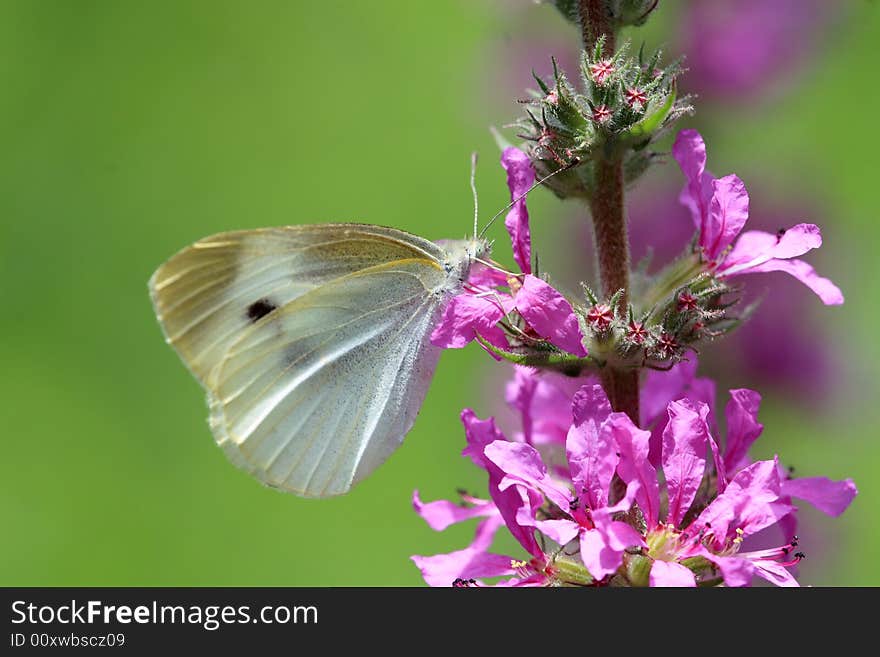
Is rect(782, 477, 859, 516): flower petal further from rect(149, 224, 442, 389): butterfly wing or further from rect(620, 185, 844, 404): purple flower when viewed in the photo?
rect(620, 185, 844, 404): purple flower

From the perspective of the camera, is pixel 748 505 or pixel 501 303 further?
pixel 501 303

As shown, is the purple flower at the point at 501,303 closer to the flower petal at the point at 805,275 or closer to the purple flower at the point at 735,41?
the flower petal at the point at 805,275

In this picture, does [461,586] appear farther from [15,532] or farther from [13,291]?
[13,291]

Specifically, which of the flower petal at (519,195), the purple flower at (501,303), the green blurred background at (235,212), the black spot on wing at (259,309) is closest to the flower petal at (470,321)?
the purple flower at (501,303)

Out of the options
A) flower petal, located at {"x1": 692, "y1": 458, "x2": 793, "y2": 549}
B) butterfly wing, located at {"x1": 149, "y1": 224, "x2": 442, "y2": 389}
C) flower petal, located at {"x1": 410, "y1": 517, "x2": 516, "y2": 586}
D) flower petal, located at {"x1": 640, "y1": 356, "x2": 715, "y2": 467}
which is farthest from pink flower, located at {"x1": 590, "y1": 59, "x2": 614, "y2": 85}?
flower petal, located at {"x1": 410, "y1": 517, "x2": 516, "y2": 586}

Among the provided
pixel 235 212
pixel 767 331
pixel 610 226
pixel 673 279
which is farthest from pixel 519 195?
pixel 235 212

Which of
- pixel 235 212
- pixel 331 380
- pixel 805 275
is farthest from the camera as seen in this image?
pixel 235 212

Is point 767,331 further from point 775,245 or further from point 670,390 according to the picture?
point 775,245
